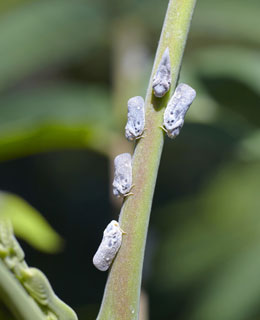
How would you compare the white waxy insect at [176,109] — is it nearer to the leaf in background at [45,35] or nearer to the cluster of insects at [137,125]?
the cluster of insects at [137,125]

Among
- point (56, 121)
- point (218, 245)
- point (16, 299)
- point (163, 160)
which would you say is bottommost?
point (16, 299)

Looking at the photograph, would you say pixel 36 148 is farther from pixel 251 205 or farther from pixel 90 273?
pixel 251 205

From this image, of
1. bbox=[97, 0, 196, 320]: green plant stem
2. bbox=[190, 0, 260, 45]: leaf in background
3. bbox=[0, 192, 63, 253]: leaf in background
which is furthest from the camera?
bbox=[190, 0, 260, 45]: leaf in background

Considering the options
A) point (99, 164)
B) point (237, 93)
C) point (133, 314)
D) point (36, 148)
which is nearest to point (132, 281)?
point (133, 314)

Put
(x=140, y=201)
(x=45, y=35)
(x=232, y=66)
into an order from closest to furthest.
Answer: (x=140, y=201), (x=232, y=66), (x=45, y=35)

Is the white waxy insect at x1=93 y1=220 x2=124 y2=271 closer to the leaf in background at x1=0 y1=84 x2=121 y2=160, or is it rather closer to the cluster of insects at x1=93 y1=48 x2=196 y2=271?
the cluster of insects at x1=93 y1=48 x2=196 y2=271

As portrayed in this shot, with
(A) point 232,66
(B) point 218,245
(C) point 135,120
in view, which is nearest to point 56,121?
(A) point 232,66

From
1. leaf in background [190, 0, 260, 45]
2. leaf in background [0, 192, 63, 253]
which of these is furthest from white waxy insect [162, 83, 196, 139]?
leaf in background [190, 0, 260, 45]

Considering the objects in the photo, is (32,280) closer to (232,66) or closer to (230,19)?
(232,66)
